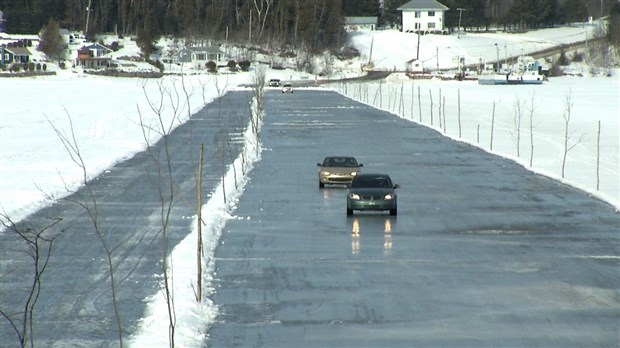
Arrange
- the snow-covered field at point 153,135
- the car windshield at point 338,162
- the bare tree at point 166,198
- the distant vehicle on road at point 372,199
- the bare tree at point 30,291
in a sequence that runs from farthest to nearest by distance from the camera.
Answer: the car windshield at point 338,162 < the snow-covered field at point 153,135 < the distant vehicle on road at point 372,199 < the bare tree at point 166,198 < the bare tree at point 30,291

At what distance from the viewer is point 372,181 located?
35.9 m

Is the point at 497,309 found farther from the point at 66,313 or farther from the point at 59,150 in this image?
the point at 59,150

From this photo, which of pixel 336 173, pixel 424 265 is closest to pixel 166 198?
pixel 336 173

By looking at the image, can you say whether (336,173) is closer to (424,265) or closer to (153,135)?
(424,265)

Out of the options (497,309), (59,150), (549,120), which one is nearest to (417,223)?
(497,309)

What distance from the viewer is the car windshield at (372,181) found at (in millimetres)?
35688

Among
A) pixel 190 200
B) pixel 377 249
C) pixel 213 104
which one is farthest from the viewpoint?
pixel 213 104

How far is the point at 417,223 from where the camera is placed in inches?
1303

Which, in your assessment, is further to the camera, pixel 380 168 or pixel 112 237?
pixel 380 168

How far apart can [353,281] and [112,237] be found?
8.36 metres

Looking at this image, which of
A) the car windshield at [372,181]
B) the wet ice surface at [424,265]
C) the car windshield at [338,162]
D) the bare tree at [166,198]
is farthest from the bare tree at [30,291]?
the car windshield at [338,162]

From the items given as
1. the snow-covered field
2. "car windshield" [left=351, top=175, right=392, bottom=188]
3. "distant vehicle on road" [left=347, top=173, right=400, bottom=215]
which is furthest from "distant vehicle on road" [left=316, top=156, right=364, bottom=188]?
"distant vehicle on road" [left=347, top=173, right=400, bottom=215]

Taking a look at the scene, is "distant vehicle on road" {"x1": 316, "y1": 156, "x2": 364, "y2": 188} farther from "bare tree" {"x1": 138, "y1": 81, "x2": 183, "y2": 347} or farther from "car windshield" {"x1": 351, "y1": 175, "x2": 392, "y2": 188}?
"car windshield" {"x1": 351, "y1": 175, "x2": 392, "y2": 188}

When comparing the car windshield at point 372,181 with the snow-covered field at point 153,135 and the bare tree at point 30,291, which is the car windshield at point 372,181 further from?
the bare tree at point 30,291
